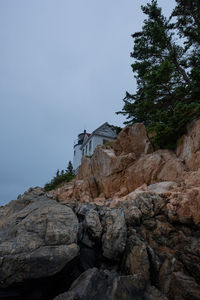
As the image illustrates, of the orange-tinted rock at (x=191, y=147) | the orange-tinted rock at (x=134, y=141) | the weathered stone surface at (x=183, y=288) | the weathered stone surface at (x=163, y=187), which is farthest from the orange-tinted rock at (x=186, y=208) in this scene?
the orange-tinted rock at (x=134, y=141)

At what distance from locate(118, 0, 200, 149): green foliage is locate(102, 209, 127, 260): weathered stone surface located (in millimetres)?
6936

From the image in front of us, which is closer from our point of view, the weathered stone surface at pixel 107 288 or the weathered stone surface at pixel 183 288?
the weathered stone surface at pixel 107 288

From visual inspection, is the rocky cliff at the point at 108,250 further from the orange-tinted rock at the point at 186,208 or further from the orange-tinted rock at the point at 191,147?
the orange-tinted rock at the point at 191,147

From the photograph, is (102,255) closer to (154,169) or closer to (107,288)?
(107,288)

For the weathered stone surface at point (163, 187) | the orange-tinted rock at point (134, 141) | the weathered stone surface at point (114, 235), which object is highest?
the orange-tinted rock at point (134, 141)

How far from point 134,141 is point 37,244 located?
10.2 metres

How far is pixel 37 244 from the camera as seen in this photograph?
421cm

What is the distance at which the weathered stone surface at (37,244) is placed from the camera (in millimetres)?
3748

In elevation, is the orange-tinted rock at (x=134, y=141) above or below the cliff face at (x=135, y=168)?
above

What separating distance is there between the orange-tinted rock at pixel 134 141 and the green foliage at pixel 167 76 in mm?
867

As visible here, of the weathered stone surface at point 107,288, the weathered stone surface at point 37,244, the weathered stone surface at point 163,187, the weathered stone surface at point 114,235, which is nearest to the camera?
the weathered stone surface at point 107,288

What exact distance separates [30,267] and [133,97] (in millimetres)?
16516

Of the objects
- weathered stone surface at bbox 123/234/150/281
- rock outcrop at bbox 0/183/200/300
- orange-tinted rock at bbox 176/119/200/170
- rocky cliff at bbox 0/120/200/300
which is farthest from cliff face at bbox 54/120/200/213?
weathered stone surface at bbox 123/234/150/281

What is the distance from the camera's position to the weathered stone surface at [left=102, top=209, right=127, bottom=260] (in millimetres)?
4781
